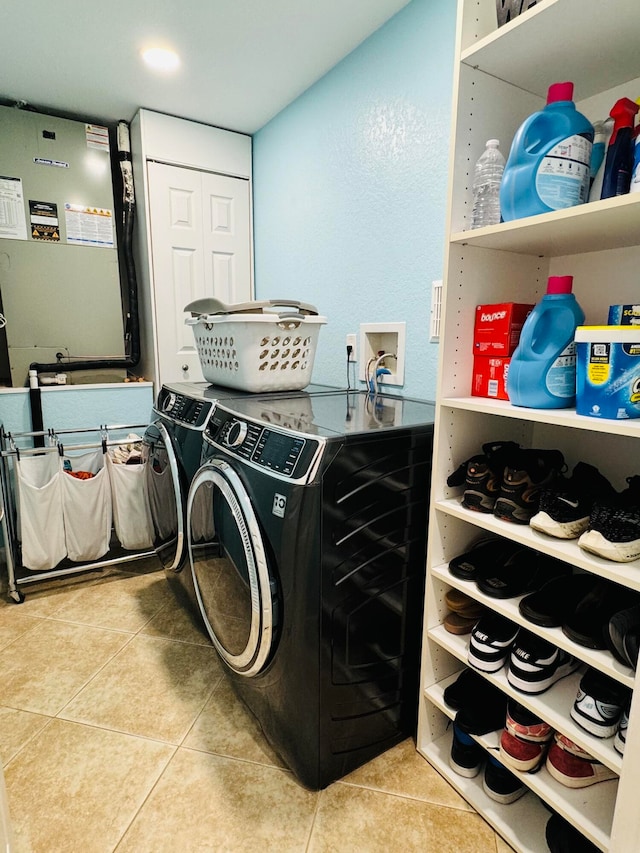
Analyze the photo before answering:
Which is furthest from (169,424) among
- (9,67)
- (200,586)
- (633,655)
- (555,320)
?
(9,67)

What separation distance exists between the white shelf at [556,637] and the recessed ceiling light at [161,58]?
2.33m

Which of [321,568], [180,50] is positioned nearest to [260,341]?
[321,568]

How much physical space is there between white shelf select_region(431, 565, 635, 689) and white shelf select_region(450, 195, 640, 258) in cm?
80

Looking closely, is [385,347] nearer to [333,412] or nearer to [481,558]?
[333,412]

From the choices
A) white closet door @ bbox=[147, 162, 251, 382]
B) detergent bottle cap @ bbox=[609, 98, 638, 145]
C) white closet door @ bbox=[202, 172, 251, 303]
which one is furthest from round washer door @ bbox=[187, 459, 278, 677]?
white closet door @ bbox=[202, 172, 251, 303]

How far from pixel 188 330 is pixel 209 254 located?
0.47 metres

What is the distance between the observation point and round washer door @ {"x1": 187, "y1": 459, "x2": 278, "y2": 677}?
115 cm

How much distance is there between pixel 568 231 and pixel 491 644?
95 centimetres

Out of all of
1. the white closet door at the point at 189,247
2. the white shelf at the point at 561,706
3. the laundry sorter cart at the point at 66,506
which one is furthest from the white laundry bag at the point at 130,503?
→ the white shelf at the point at 561,706

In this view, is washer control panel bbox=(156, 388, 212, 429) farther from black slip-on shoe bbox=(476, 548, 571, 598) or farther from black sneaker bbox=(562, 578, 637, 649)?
black sneaker bbox=(562, 578, 637, 649)

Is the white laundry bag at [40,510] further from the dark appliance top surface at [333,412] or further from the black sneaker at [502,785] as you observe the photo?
the black sneaker at [502,785]

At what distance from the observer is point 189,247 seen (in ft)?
8.66

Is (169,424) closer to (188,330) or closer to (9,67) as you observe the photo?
(188,330)

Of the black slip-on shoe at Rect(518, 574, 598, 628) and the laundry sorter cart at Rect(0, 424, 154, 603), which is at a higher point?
the black slip-on shoe at Rect(518, 574, 598, 628)
